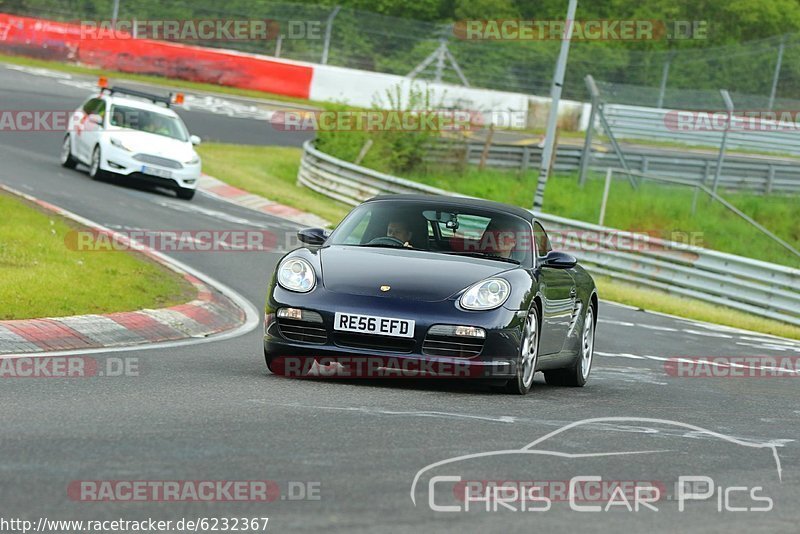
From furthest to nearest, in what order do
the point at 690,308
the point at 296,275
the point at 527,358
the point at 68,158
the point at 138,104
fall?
the point at 68,158
the point at 138,104
the point at 690,308
the point at 527,358
the point at 296,275

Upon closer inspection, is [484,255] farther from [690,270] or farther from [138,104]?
[138,104]

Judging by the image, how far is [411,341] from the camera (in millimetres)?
8836

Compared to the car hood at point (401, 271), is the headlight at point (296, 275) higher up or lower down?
lower down

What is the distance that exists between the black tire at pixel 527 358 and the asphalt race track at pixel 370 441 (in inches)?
5.3

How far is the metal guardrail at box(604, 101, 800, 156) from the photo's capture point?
32531 mm

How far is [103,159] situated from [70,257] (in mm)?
11614

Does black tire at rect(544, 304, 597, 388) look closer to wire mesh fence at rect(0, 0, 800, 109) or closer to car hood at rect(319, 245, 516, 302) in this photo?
car hood at rect(319, 245, 516, 302)

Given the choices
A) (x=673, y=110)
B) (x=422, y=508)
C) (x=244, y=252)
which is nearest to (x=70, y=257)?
(x=244, y=252)

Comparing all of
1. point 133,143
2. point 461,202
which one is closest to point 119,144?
point 133,143

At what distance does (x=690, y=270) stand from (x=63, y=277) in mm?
13860

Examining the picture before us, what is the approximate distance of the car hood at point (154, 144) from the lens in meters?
25.7

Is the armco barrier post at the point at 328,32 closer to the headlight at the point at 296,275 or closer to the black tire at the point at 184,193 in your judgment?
the black tire at the point at 184,193

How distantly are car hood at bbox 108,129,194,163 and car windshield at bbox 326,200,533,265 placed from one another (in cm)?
1608

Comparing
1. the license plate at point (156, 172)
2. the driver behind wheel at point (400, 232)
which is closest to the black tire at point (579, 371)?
the driver behind wheel at point (400, 232)
